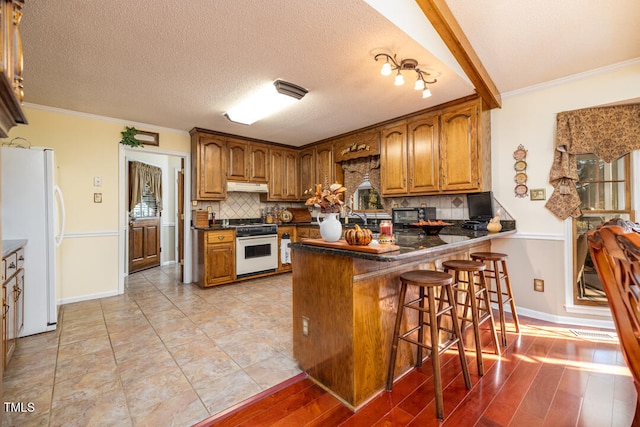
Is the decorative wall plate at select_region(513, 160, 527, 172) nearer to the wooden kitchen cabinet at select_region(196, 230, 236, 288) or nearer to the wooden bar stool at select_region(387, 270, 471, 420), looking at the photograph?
the wooden bar stool at select_region(387, 270, 471, 420)

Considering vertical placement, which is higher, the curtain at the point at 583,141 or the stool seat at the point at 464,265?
the curtain at the point at 583,141

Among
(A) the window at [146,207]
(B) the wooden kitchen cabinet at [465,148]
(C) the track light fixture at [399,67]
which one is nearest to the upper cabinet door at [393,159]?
(B) the wooden kitchen cabinet at [465,148]

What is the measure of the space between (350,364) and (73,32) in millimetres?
2866

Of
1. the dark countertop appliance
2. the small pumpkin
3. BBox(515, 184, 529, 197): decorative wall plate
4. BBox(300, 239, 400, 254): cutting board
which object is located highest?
BBox(515, 184, 529, 197): decorative wall plate

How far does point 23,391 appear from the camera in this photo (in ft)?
5.79

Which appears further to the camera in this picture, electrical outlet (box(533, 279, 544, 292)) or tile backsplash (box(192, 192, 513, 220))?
tile backsplash (box(192, 192, 513, 220))

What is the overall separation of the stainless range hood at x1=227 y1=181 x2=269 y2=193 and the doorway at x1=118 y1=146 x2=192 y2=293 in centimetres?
64

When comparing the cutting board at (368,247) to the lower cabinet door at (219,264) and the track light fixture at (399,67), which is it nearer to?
the track light fixture at (399,67)

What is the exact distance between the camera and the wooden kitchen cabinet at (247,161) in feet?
15.0

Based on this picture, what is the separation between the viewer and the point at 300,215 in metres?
5.48

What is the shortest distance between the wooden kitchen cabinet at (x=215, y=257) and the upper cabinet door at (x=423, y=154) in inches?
109

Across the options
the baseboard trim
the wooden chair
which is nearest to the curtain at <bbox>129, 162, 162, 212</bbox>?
the baseboard trim

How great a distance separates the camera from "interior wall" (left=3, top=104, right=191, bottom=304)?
3.41 metres

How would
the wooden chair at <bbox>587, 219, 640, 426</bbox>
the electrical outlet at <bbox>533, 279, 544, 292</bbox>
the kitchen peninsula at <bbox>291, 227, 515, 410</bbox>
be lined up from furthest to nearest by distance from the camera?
the electrical outlet at <bbox>533, 279, 544, 292</bbox> < the kitchen peninsula at <bbox>291, 227, 515, 410</bbox> < the wooden chair at <bbox>587, 219, 640, 426</bbox>
